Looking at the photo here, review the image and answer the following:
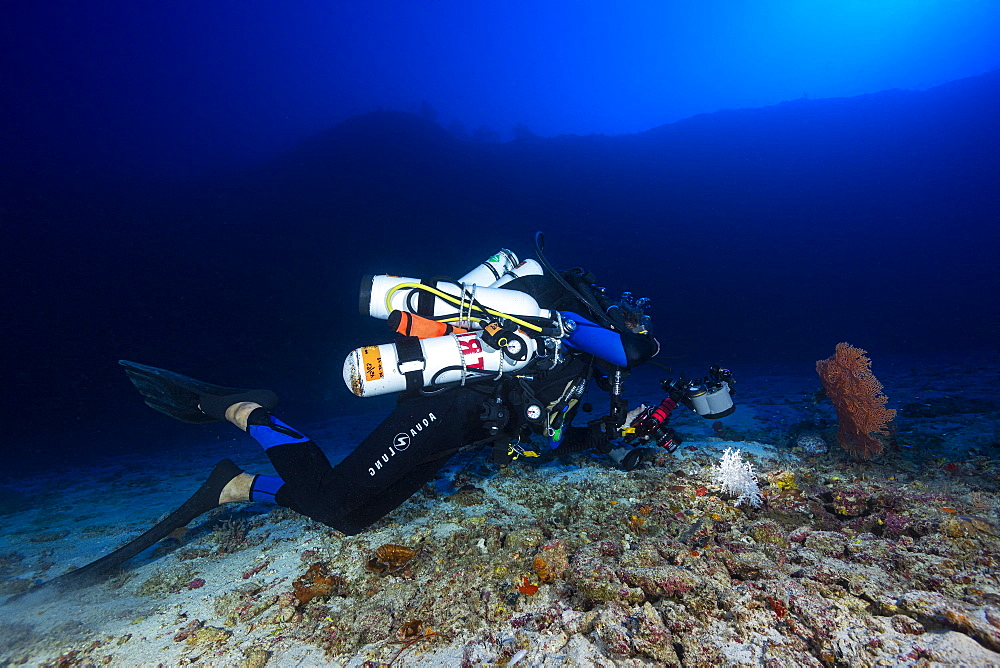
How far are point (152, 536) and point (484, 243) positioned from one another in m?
42.1

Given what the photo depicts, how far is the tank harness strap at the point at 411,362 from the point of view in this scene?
9.82ft

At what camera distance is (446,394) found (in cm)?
333

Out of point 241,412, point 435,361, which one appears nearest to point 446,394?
point 435,361

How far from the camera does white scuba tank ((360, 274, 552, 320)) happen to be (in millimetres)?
3207

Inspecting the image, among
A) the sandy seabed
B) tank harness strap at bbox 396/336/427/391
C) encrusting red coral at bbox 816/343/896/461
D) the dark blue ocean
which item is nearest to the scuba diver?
tank harness strap at bbox 396/336/427/391

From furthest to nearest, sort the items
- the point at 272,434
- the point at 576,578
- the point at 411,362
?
the point at 272,434
the point at 411,362
the point at 576,578

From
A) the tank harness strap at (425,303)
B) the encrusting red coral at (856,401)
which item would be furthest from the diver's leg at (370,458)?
the encrusting red coral at (856,401)

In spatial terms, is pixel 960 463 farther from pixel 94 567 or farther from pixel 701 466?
pixel 94 567

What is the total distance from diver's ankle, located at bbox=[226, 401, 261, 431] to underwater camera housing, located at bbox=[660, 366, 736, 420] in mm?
4022

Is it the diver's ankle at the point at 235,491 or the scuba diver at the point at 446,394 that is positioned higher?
the scuba diver at the point at 446,394

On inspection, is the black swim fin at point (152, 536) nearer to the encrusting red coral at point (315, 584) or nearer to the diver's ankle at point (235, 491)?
the diver's ankle at point (235, 491)

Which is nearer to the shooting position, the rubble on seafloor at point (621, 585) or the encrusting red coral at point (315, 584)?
the rubble on seafloor at point (621, 585)

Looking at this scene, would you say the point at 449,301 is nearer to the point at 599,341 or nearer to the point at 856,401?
the point at 599,341

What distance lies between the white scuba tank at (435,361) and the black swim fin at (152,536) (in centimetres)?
184
